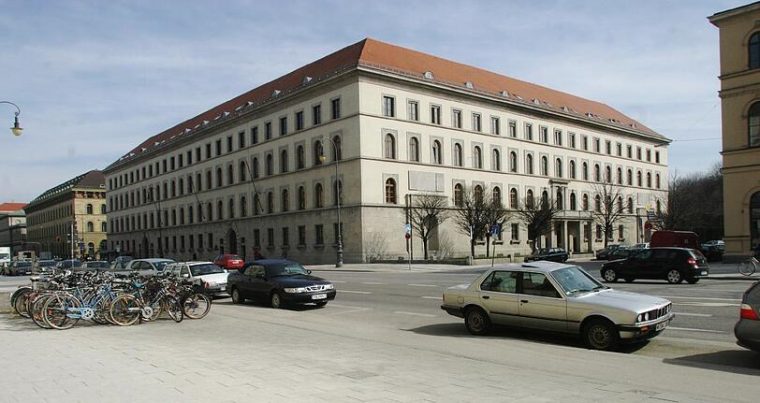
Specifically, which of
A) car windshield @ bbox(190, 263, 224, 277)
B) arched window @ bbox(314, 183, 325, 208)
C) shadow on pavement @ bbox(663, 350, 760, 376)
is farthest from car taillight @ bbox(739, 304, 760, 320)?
arched window @ bbox(314, 183, 325, 208)

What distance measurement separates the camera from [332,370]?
331 inches

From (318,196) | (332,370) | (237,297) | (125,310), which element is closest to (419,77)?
(318,196)

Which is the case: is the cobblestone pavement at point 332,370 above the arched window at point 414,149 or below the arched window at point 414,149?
below

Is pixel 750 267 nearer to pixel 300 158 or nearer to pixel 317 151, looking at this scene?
pixel 317 151

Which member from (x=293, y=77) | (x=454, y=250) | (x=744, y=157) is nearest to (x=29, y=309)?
(x=744, y=157)

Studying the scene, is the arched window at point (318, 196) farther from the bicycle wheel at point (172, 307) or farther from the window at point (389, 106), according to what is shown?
the bicycle wheel at point (172, 307)

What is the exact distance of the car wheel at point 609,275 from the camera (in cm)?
2634

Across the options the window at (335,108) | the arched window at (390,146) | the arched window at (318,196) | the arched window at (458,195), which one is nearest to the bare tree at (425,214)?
the arched window at (390,146)

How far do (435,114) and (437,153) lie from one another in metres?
4.01

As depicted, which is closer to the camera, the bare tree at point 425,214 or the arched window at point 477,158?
the bare tree at point 425,214

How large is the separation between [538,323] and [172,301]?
8578mm

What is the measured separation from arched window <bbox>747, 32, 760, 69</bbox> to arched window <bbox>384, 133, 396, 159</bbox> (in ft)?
102

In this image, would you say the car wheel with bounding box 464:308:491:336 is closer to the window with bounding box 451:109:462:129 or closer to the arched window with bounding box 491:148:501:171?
the window with bounding box 451:109:462:129

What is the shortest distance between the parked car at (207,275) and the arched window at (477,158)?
157 feet
